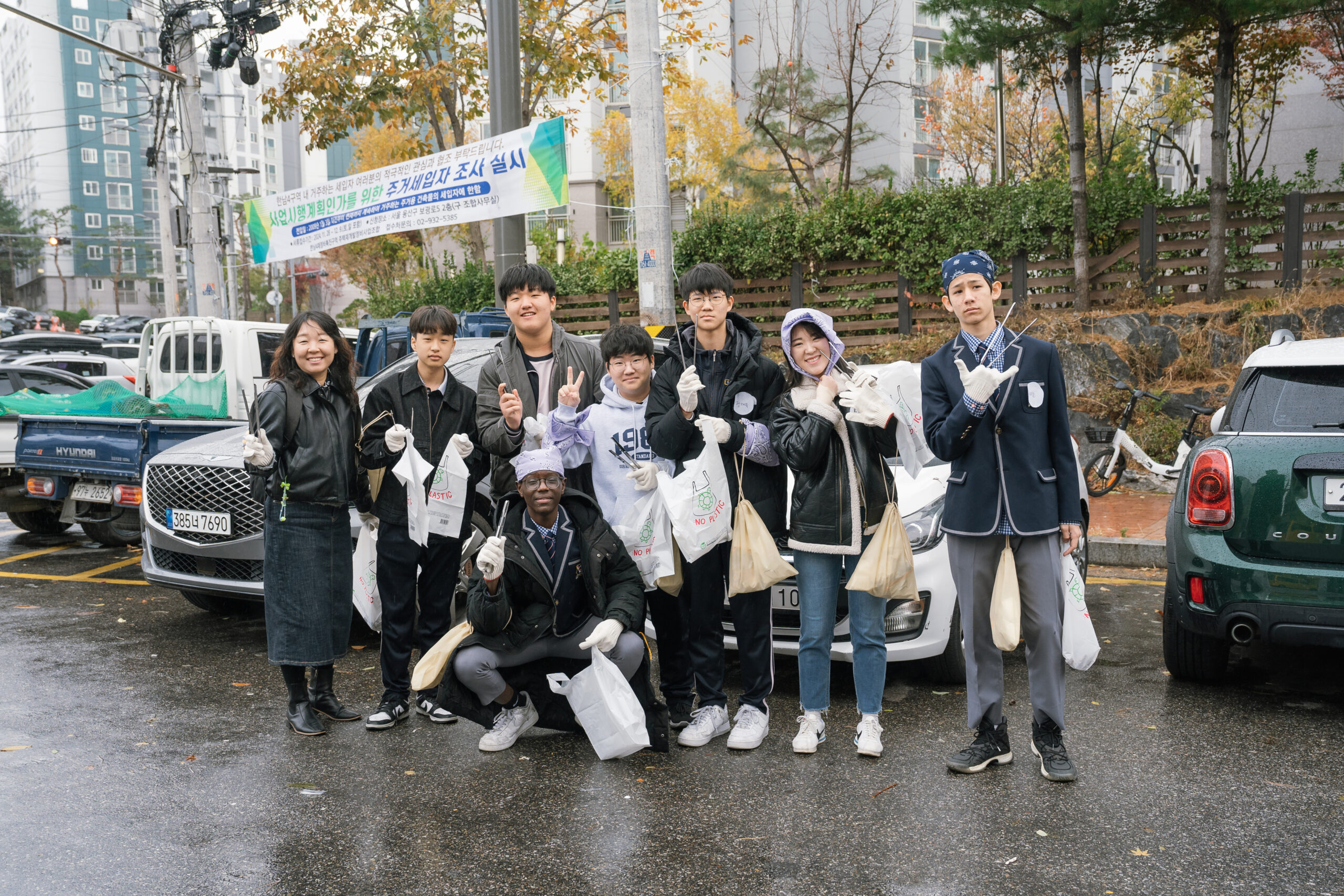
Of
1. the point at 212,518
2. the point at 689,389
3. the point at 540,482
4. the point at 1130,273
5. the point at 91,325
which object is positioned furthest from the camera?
the point at 91,325

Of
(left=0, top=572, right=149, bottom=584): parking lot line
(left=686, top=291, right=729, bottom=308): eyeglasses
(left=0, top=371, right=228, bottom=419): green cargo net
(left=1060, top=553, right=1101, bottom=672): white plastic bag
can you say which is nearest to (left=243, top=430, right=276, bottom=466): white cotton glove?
(left=686, top=291, right=729, bottom=308): eyeglasses

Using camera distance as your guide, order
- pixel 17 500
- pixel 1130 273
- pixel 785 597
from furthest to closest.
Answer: pixel 1130 273, pixel 17 500, pixel 785 597

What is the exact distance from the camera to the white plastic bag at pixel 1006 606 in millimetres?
3785

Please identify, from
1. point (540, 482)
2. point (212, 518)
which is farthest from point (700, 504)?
point (212, 518)

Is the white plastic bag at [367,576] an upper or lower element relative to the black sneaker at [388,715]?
upper

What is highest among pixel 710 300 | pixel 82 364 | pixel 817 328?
pixel 82 364

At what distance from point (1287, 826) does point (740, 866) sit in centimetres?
181

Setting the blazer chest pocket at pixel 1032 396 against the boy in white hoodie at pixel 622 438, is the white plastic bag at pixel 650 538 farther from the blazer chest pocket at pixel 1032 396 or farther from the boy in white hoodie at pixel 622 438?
the blazer chest pocket at pixel 1032 396

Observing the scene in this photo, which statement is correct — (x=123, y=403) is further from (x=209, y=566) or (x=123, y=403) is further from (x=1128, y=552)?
(x=1128, y=552)

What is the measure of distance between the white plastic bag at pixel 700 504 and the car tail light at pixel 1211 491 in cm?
205

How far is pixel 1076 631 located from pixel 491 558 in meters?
2.21

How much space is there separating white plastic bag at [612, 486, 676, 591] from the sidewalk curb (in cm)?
473

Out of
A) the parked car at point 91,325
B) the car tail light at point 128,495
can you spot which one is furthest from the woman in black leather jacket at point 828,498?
the parked car at point 91,325

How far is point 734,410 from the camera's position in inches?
170
